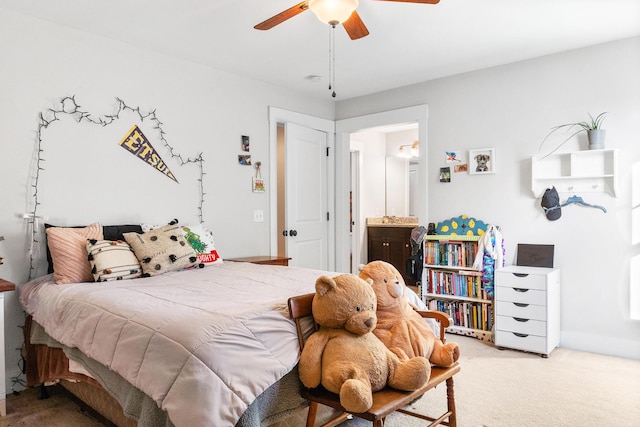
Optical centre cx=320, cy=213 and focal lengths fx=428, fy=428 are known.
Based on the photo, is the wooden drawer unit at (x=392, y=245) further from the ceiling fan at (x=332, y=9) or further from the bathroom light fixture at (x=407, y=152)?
the ceiling fan at (x=332, y=9)

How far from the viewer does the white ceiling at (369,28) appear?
2.68 m

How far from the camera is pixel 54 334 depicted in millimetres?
2166

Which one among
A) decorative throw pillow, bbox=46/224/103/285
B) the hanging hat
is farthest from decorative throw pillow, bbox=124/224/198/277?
the hanging hat

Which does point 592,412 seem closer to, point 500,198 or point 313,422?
point 313,422

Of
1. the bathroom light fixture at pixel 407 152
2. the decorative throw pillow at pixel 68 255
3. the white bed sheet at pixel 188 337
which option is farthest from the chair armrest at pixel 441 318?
the bathroom light fixture at pixel 407 152

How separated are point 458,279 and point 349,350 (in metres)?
2.50

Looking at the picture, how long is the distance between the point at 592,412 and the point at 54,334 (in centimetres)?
287

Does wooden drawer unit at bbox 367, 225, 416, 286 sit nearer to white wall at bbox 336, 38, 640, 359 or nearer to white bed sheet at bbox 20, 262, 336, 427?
white wall at bbox 336, 38, 640, 359

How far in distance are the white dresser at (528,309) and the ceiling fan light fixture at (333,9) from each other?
2.39 m

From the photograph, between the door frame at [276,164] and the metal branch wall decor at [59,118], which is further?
the door frame at [276,164]

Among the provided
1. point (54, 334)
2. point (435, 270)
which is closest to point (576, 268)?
point (435, 270)

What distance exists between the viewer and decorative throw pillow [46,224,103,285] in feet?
8.22

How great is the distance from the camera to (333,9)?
82.4 inches

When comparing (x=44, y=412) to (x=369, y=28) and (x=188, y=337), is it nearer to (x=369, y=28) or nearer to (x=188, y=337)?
(x=188, y=337)
